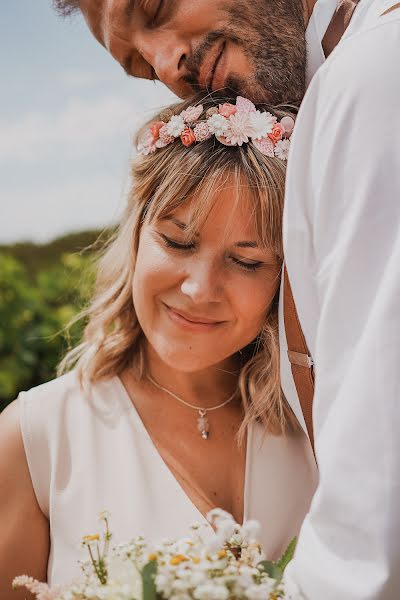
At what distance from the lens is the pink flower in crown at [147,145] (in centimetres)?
286

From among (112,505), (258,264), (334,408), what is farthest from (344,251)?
(112,505)

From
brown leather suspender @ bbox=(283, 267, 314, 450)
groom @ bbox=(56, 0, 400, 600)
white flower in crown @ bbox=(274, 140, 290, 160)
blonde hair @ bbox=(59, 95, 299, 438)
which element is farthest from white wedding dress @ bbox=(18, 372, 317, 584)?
white flower in crown @ bbox=(274, 140, 290, 160)

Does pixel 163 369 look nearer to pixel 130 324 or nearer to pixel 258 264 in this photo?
pixel 130 324

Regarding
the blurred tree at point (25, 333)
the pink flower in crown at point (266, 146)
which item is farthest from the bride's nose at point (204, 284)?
the blurred tree at point (25, 333)

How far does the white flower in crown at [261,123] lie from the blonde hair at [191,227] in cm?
5

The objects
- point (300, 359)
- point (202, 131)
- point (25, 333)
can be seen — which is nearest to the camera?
point (300, 359)

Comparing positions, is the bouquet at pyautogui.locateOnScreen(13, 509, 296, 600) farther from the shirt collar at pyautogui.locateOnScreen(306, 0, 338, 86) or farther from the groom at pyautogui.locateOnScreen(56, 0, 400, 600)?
the shirt collar at pyautogui.locateOnScreen(306, 0, 338, 86)

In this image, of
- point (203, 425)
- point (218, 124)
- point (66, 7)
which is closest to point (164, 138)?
point (218, 124)

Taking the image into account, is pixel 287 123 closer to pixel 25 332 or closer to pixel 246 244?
pixel 246 244

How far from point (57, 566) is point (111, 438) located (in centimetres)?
45

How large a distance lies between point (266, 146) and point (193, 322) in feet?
1.99

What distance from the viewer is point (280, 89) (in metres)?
2.61

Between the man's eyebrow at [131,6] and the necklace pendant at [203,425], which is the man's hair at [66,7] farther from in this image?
the necklace pendant at [203,425]

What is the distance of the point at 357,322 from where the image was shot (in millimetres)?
1827
